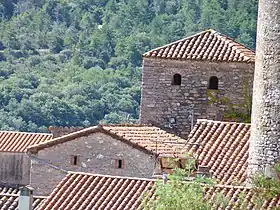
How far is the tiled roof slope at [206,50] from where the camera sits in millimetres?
38094

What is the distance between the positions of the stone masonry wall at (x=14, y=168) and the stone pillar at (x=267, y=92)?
1156cm

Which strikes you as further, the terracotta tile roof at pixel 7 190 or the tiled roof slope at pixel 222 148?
the terracotta tile roof at pixel 7 190

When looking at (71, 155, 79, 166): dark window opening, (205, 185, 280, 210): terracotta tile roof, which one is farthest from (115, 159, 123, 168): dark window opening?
(205, 185, 280, 210): terracotta tile roof

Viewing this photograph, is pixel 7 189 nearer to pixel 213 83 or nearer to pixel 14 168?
pixel 14 168

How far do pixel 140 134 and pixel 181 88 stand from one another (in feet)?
10.7

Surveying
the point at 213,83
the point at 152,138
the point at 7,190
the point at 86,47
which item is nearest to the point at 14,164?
the point at 7,190

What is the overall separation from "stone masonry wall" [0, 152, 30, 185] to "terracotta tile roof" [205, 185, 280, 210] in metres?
12.9

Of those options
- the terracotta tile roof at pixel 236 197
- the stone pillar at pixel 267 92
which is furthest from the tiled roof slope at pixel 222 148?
the terracotta tile roof at pixel 236 197

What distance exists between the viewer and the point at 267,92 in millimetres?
29688

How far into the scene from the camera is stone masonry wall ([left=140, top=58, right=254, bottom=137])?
125 feet

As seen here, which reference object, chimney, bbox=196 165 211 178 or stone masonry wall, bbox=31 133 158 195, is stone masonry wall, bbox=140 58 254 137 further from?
chimney, bbox=196 165 211 178

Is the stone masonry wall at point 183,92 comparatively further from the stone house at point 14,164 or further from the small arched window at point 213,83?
the stone house at point 14,164

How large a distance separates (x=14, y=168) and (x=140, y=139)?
24.2 feet

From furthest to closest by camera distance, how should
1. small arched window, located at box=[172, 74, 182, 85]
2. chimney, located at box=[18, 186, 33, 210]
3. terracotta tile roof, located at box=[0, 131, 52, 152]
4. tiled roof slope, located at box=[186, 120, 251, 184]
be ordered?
terracotta tile roof, located at box=[0, 131, 52, 152]
small arched window, located at box=[172, 74, 182, 85]
tiled roof slope, located at box=[186, 120, 251, 184]
chimney, located at box=[18, 186, 33, 210]
